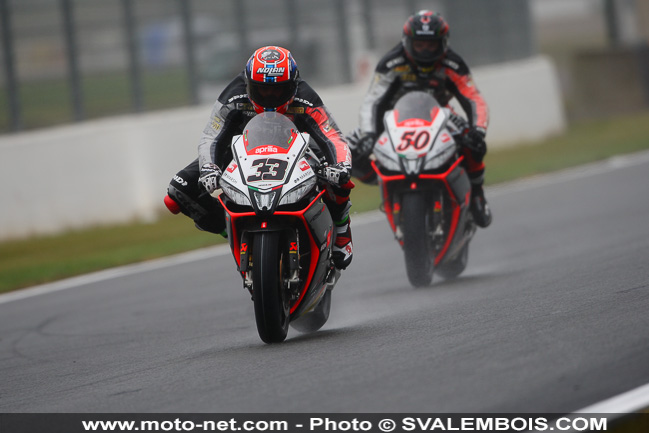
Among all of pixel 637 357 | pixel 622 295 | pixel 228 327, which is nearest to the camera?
pixel 637 357

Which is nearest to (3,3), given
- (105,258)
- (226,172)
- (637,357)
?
(105,258)

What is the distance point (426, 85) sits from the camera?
32.1 ft

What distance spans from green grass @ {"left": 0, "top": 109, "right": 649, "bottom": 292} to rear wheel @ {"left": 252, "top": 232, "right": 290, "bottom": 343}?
663 centimetres

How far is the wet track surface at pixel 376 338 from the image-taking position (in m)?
5.16

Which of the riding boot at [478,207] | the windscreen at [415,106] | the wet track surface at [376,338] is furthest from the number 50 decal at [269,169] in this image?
the riding boot at [478,207]

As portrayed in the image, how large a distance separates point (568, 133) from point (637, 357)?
19234 millimetres

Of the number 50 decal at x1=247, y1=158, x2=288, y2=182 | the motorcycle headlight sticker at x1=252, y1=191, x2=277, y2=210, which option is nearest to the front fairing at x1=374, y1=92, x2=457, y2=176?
the number 50 decal at x1=247, y1=158, x2=288, y2=182

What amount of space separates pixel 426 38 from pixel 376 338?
361cm

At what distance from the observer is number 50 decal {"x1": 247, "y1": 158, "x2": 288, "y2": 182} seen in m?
6.50

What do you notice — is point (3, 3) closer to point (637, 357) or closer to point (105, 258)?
point (105, 258)

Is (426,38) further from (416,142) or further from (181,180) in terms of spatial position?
(181,180)

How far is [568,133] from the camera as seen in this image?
79.5 ft

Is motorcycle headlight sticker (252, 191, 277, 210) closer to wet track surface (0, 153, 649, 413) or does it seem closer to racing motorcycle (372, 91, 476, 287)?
wet track surface (0, 153, 649, 413)

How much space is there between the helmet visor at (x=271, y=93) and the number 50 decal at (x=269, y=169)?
0.57 m
